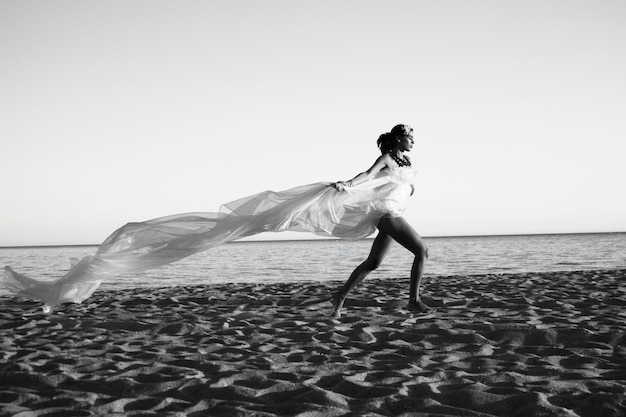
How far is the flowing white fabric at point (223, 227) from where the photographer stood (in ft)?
20.2

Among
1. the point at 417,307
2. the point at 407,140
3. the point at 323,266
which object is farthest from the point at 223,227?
the point at 323,266

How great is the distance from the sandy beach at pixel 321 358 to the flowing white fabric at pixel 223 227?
1.64 feet

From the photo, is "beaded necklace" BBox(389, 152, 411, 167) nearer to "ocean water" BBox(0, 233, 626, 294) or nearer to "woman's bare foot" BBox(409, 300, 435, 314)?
"woman's bare foot" BBox(409, 300, 435, 314)

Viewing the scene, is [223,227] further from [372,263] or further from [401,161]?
[401,161]

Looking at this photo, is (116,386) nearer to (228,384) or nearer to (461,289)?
(228,384)

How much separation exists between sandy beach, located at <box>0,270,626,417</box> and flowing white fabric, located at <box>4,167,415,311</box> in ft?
1.64

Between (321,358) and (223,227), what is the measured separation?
2.33m

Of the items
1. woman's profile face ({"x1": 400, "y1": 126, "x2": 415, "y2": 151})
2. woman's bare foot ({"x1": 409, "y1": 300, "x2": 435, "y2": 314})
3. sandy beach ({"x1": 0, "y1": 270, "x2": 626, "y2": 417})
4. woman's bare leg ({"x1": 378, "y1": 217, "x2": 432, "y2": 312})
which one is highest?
woman's profile face ({"x1": 400, "y1": 126, "x2": 415, "y2": 151})

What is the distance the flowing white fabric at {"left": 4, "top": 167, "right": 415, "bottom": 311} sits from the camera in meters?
6.17

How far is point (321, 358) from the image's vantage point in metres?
4.35

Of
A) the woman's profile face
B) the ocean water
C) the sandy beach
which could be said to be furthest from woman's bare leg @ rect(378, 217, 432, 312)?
the ocean water

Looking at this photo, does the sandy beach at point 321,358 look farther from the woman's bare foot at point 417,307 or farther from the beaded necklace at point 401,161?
the beaded necklace at point 401,161

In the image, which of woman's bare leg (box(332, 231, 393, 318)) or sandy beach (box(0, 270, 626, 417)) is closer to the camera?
sandy beach (box(0, 270, 626, 417))

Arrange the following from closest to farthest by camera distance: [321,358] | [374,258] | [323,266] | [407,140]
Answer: [321,358], [374,258], [407,140], [323,266]
